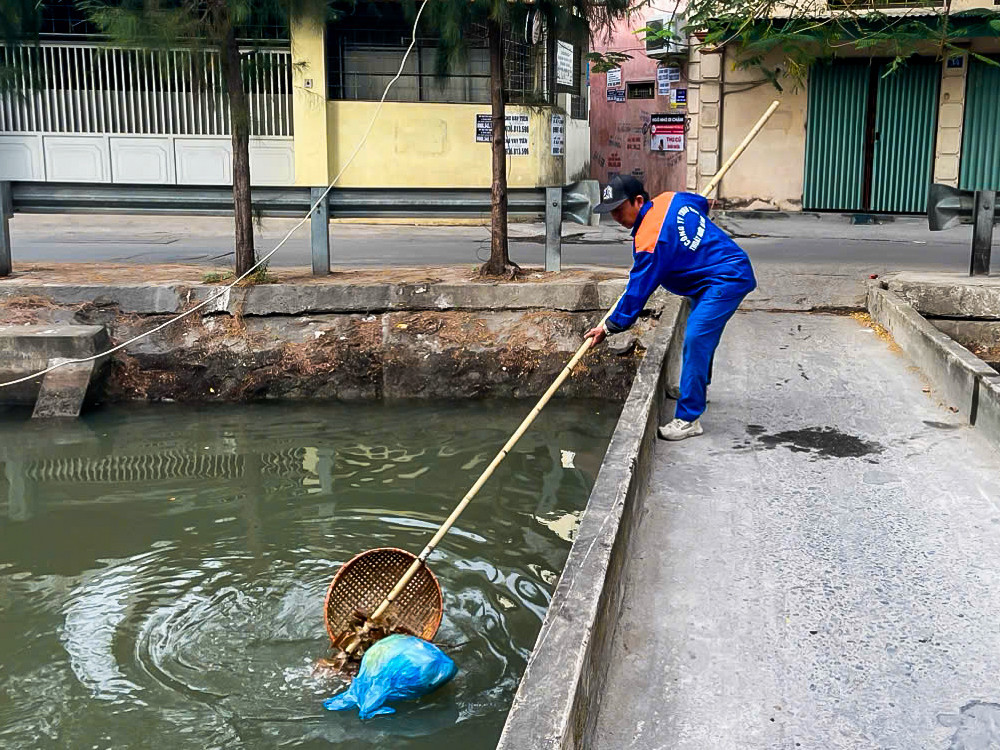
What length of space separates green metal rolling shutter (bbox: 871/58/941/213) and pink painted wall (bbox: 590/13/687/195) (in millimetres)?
3124

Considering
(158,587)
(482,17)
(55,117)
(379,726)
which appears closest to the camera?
(379,726)

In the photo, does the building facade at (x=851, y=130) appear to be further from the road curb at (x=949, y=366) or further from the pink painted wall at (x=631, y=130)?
the road curb at (x=949, y=366)

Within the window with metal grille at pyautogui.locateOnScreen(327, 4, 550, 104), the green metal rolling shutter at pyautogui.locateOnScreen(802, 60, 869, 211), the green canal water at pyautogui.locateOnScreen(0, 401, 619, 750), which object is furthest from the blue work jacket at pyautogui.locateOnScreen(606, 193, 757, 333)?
the green metal rolling shutter at pyautogui.locateOnScreen(802, 60, 869, 211)

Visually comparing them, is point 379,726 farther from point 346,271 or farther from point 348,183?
point 348,183

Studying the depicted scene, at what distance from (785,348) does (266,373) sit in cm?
401

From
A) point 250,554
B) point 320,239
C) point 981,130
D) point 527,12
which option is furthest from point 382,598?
point 981,130

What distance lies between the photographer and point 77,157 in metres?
16.3

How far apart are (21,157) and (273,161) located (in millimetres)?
3759

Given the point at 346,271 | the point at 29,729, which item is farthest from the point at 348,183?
the point at 29,729

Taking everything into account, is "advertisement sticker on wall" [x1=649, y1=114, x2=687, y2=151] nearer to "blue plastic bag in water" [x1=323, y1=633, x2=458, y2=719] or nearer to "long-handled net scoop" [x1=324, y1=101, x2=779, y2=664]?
"long-handled net scoop" [x1=324, y1=101, x2=779, y2=664]

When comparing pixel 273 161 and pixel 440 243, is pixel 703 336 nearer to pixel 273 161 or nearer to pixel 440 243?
pixel 440 243

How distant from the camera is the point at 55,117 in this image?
52.9 feet

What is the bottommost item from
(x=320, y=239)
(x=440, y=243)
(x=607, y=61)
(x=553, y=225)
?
(x=440, y=243)

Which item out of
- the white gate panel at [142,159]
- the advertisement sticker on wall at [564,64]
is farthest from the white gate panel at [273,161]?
the advertisement sticker on wall at [564,64]
